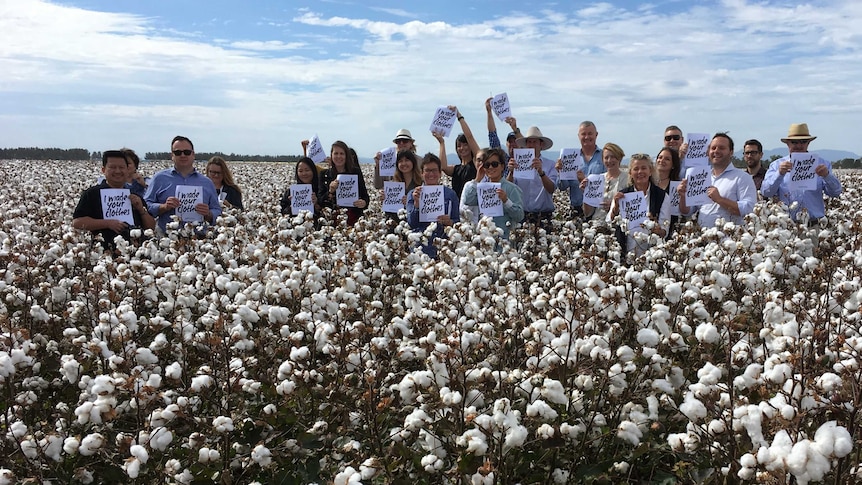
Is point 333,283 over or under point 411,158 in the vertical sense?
under

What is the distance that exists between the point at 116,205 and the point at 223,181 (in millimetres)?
2240

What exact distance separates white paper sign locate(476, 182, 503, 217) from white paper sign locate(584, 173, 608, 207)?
1.31 meters

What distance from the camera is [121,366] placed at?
299 cm

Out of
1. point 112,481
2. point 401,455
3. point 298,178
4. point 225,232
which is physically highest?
point 298,178

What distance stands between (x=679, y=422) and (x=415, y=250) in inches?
130

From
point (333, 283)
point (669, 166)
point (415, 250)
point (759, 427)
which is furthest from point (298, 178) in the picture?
point (759, 427)

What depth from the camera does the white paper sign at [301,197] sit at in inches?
311

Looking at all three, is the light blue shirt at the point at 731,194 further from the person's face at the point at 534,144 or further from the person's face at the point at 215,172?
the person's face at the point at 215,172

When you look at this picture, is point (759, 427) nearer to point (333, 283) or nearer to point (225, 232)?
point (333, 283)

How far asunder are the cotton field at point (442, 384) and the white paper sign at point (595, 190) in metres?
2.61

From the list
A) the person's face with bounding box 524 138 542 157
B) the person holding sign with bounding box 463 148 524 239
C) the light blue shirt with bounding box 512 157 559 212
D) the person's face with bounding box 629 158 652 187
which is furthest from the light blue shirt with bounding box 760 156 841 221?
the person holding sign with bounding box 463 148 524 239

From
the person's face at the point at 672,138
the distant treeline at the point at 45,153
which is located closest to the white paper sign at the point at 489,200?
the person's face at the point at 672,138

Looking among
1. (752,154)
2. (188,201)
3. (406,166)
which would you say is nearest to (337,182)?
(406,166)

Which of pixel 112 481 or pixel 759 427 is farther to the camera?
pixel 112 481
